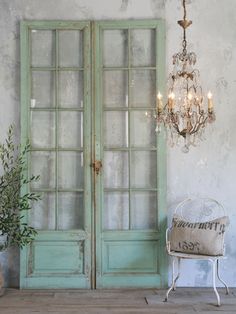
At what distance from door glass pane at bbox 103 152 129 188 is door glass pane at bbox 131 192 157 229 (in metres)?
0.20

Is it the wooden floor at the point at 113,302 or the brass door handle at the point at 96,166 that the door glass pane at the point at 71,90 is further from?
the wooden floor at the point at 113,302

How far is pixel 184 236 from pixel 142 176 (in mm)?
867

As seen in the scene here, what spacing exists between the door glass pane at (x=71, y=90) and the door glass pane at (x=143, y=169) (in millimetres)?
832

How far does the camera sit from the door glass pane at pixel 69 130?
5.73 m

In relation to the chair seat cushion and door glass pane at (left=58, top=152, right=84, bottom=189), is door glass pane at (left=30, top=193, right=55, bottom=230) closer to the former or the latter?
door glass pane at (left=58, top=152, right=84, bottom=189)

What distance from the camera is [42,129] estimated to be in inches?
225

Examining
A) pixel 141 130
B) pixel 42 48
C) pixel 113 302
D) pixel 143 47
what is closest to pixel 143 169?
pixel 141 130

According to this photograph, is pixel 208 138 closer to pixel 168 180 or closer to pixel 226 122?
pixel 226 122

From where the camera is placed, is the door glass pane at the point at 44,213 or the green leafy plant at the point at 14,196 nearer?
the green leafy plant at the point at 14,196

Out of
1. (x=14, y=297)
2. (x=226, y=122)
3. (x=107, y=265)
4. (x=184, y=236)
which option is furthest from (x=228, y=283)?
(x=14, y=297)

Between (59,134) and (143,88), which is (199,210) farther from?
(59,134)

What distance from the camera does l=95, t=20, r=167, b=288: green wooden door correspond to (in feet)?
18.5

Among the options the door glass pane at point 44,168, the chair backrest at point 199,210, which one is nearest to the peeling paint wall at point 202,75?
the chair backrest at point 199,210

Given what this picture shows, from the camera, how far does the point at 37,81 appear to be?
18.8 ft
